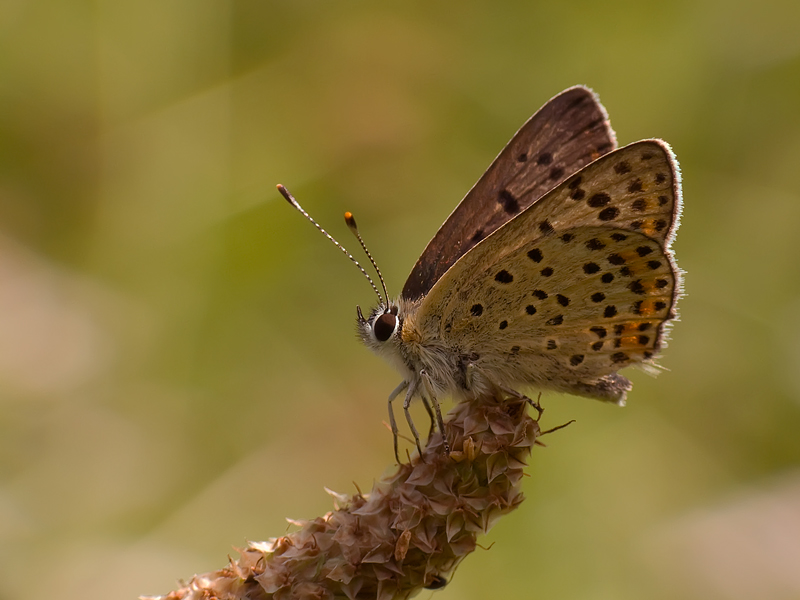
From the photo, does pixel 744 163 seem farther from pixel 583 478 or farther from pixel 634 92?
pixel 583 478

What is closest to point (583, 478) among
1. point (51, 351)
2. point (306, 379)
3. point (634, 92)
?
point (306, 379)

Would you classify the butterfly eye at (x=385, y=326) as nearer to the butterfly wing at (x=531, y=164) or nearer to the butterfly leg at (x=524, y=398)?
the butterfly wing at (x=531, y=164)

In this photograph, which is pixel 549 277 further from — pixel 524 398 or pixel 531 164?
pixel 531 164

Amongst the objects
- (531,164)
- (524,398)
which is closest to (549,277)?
(524,398)

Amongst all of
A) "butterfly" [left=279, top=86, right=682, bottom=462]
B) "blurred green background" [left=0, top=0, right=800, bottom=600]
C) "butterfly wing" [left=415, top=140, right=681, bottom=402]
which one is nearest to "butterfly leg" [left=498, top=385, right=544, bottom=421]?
"butterfly" [left=279, top=86, right=682, bottom=462]

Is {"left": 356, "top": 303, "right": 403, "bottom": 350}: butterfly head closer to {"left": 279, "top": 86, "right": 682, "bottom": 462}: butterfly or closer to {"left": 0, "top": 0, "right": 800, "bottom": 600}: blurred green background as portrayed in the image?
{"left": 279, "top": 86, "right": 682, "bottom": 462}: butterfly

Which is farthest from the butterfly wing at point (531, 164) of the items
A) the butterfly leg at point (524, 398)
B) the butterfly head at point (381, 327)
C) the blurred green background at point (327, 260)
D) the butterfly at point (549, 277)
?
the blurred green background at point (327, 260)
